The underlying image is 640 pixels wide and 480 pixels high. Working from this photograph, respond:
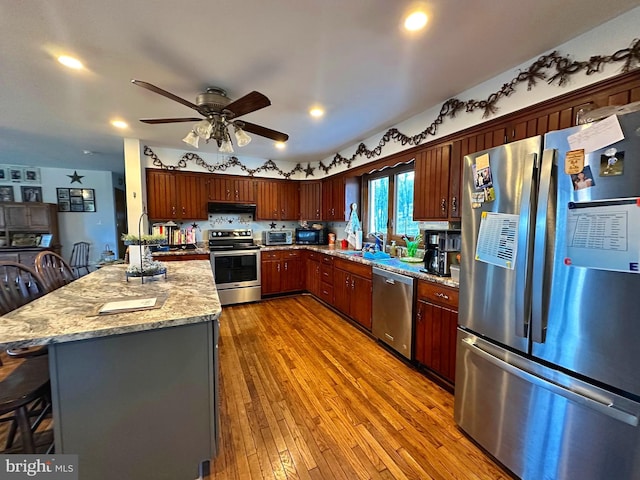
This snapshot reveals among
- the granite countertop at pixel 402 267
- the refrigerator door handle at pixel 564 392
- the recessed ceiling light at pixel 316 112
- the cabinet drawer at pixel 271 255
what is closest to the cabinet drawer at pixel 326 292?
the granite countertop at pixel 402 267

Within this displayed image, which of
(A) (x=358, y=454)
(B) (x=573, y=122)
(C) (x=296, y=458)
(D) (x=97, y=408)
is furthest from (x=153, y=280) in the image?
(B) (x=573, y=122)

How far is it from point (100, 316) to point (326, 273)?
304 centimetres

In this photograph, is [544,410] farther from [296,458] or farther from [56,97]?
[56,97]

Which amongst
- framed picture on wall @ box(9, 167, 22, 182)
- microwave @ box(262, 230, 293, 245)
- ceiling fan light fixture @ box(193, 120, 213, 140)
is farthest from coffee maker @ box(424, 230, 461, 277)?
framed picture on wall @ box(9, 167, 22, 182)

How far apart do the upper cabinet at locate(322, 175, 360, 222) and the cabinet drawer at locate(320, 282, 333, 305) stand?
111 centimetres

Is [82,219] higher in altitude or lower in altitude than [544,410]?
higher

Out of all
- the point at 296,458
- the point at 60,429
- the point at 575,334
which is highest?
the point at 575,334

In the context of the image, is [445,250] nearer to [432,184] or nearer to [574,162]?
[432,184]

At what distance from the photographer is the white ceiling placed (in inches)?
55.7

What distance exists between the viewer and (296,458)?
1.50m

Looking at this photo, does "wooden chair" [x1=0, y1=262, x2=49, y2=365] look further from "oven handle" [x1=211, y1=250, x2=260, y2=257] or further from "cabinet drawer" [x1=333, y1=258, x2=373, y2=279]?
→ "cabinet drawer" [x1=333, y1=258, x2=373, y2=279]

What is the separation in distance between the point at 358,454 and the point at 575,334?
130 cm

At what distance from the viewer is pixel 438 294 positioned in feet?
7.04

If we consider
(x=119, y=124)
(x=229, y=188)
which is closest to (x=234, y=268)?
(x=229, y=188)
